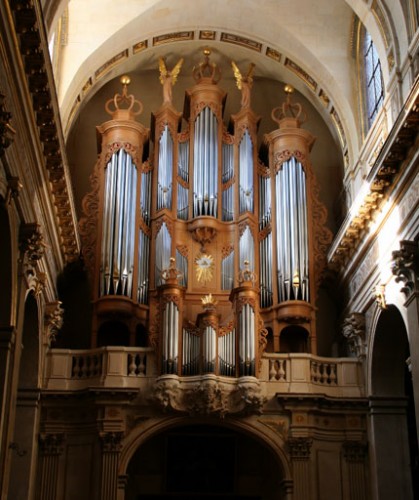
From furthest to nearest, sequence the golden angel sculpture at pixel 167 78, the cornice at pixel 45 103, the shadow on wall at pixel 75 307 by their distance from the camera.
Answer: the golden angel sculpture at pixel 167 78
the shadow on wall at pixel 75 307
the cornice at pixel 45 103

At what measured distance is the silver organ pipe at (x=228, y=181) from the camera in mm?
21084

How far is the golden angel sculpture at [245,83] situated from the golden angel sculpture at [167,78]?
1.40m

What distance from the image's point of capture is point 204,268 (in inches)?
806

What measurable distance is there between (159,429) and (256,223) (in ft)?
17.2

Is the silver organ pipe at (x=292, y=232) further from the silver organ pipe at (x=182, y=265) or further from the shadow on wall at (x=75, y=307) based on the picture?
the shadow on wall at (x=75, y=307)

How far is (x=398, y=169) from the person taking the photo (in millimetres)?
16156

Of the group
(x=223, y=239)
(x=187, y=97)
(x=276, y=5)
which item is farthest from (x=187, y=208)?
(x=276, y=5)

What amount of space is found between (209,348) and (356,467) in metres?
3.58

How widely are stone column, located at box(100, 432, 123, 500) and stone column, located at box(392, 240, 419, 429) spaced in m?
5.77

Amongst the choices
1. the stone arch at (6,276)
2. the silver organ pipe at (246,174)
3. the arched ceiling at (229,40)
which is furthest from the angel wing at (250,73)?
the stone arch at (6,276)

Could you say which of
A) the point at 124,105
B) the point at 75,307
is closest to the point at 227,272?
the point at 75,307

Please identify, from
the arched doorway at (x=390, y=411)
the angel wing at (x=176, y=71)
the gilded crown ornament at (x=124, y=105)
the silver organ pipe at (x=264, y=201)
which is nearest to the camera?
the arched doorway at (x=390, y=411)

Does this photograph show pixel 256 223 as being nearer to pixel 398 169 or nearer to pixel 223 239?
pixel 223 239

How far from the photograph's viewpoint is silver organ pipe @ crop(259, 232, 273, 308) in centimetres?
2012
